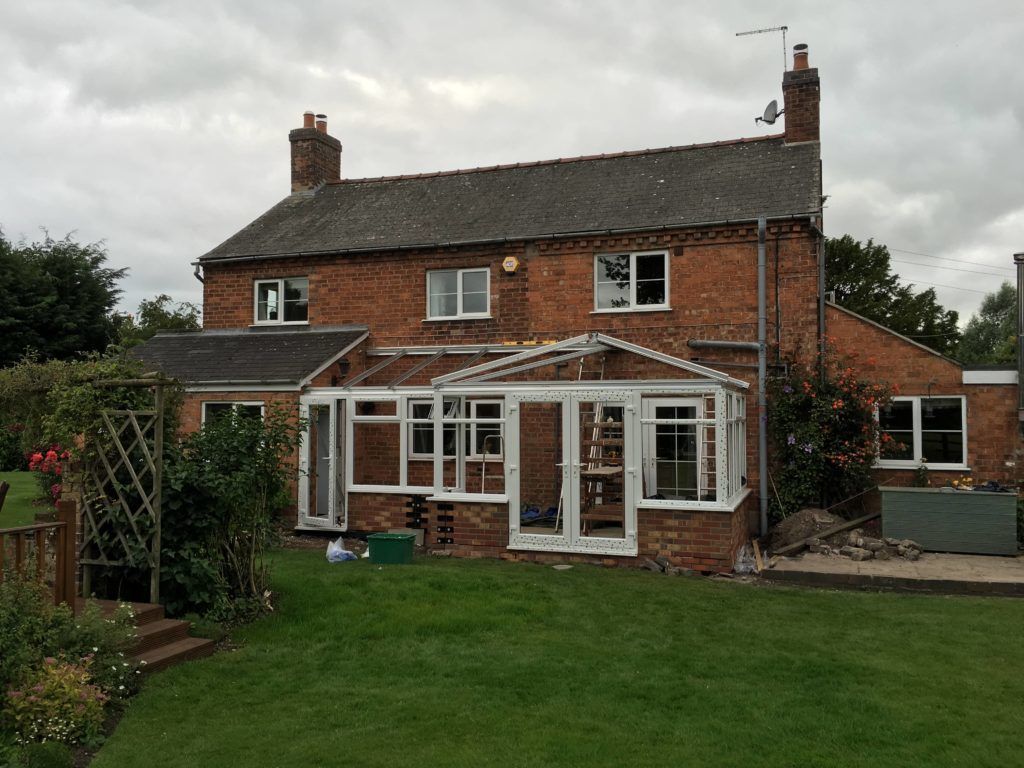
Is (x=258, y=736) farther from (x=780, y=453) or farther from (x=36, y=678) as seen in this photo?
(x=780, y=453)

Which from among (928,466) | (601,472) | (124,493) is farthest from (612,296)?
(124,493)

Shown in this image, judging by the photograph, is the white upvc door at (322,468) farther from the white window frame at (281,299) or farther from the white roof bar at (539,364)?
the white window frame at (281,299)

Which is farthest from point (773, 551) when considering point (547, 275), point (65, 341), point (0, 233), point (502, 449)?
point (0, 233)

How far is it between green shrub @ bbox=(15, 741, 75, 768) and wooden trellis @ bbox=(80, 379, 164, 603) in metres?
2.59

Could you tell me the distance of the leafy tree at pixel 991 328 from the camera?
54250 millimetres

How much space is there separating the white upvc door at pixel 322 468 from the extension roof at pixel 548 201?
13.0 ft

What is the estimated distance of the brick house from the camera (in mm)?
11953

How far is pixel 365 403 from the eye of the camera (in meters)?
15.5

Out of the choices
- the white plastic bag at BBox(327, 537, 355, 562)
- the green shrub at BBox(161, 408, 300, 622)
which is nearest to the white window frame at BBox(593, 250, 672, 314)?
the white plastic bag at BBox(327, 537, 355, 562)

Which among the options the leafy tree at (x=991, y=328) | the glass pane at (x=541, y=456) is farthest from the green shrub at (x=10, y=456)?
the leafy tree at (x=991, y=328)

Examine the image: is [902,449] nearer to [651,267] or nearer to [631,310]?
[631,310]

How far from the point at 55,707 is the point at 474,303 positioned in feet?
38.8

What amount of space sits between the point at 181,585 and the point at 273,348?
29.4 feet

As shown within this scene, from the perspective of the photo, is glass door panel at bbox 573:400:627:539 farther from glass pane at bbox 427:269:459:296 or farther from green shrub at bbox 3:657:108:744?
green shrub at bbox 3:657:108:744
